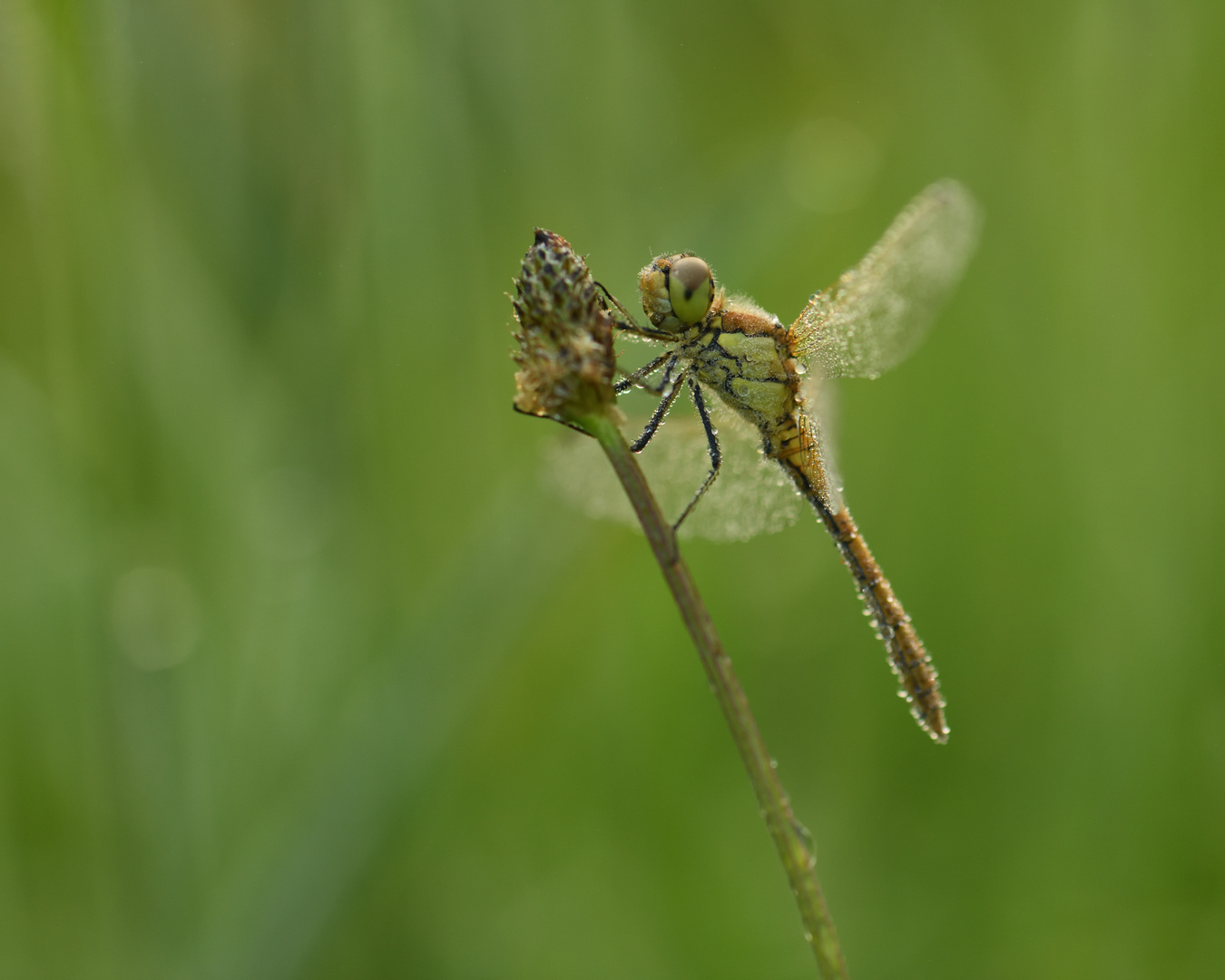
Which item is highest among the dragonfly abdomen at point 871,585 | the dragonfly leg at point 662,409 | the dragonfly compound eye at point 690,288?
the dragonfly compound eye at point 690,288

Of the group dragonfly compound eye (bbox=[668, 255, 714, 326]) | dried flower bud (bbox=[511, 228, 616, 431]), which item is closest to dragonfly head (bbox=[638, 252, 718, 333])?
dragonfly compound eye (bbox=[668, 255, 714, 326])

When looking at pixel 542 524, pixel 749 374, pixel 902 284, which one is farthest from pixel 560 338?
pixel 902 284

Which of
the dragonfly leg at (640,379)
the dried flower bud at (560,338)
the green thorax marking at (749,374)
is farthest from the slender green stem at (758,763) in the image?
the green thorax marking at (749,374)

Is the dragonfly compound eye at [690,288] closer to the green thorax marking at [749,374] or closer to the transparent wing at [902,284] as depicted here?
the green thorax marking at [749,374]

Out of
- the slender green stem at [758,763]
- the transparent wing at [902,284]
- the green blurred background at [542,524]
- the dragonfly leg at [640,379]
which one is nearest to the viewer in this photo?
the slender green stem at [758,763]

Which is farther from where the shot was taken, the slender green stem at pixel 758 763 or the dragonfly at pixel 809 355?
the dragonfly at pixel 809 355

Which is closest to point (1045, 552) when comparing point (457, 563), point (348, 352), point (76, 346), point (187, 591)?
point (457, 563)

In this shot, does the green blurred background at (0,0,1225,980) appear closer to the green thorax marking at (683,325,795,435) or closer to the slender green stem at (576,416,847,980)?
the green thorax marking at (683,325,795,435)
